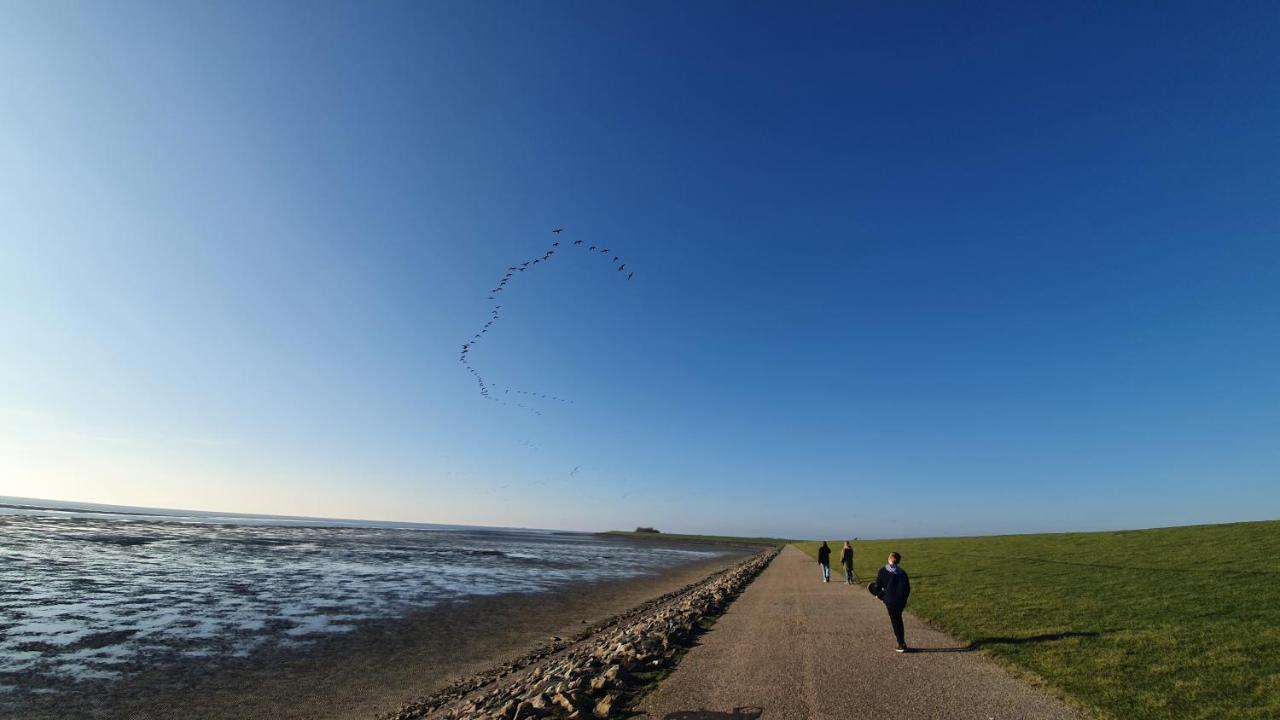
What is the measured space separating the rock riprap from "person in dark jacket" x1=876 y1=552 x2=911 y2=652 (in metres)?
5.42

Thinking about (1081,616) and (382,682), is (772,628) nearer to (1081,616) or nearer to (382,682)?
(1081,616)

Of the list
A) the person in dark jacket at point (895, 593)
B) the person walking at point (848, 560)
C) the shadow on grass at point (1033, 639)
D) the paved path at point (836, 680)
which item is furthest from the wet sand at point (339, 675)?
the person walking at point (848, 560)

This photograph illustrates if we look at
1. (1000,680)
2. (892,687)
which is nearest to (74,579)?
(892,687)

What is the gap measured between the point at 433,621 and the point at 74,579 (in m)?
21.6

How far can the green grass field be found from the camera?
31.5 feet

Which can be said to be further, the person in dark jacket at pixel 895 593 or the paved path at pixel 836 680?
the person in dark jacket at pixel 895 593

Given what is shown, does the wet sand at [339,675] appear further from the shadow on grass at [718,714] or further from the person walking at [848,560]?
the person walking at [848,560]

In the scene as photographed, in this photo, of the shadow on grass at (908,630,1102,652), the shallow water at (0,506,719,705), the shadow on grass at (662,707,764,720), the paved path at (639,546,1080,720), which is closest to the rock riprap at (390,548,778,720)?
the paved path at (639,546,1080,720)

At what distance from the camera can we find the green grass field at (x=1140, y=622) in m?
9.59

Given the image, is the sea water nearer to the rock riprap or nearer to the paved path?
the rock riprap

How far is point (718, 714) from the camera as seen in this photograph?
9117 mm

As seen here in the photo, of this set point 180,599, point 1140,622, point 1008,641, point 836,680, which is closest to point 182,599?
point 180,599

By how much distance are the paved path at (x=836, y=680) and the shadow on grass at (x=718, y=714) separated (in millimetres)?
17

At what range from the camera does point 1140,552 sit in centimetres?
3119
